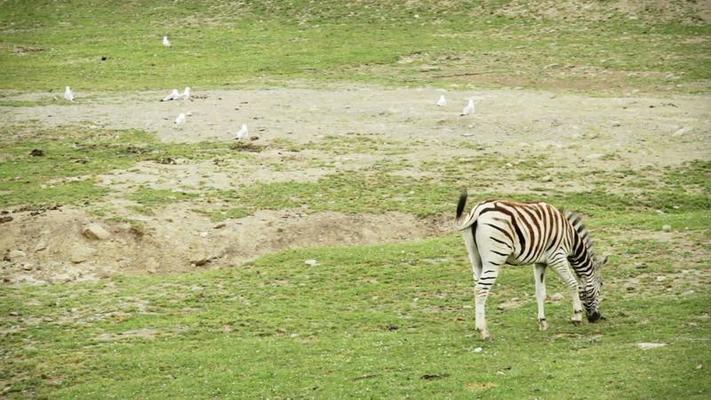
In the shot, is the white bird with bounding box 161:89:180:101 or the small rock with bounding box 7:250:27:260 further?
the white bird with bounding box 161:89:180:101

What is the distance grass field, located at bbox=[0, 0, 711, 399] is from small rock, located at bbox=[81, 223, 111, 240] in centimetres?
27

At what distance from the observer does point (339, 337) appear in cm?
1557

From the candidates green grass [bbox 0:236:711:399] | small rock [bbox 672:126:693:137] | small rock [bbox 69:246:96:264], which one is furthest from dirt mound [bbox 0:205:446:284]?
small rock [bbox 672:126:693:137]

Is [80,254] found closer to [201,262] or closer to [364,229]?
[201,262]

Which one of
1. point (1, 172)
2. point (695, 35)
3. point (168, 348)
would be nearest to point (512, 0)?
point (695, 35)

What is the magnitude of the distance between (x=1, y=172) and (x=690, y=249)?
48.7ft

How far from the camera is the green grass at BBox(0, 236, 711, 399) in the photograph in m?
13.2

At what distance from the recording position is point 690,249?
1866 centimetres

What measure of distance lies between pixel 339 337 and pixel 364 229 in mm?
5640

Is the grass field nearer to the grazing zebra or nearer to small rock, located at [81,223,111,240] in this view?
small rock, located at [81,223,111,240]

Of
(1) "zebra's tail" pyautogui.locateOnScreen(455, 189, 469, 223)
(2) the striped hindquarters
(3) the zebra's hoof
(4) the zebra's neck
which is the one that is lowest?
(3) the zebra's hoof

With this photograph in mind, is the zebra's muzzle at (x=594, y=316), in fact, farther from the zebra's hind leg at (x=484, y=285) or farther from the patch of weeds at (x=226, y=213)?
the patch of weeds at (x=226, y=213)

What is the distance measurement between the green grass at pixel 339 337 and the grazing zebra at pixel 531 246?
493mm

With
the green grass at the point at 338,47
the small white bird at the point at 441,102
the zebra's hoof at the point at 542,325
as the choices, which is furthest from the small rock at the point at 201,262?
the green grass at the point at 338,47
